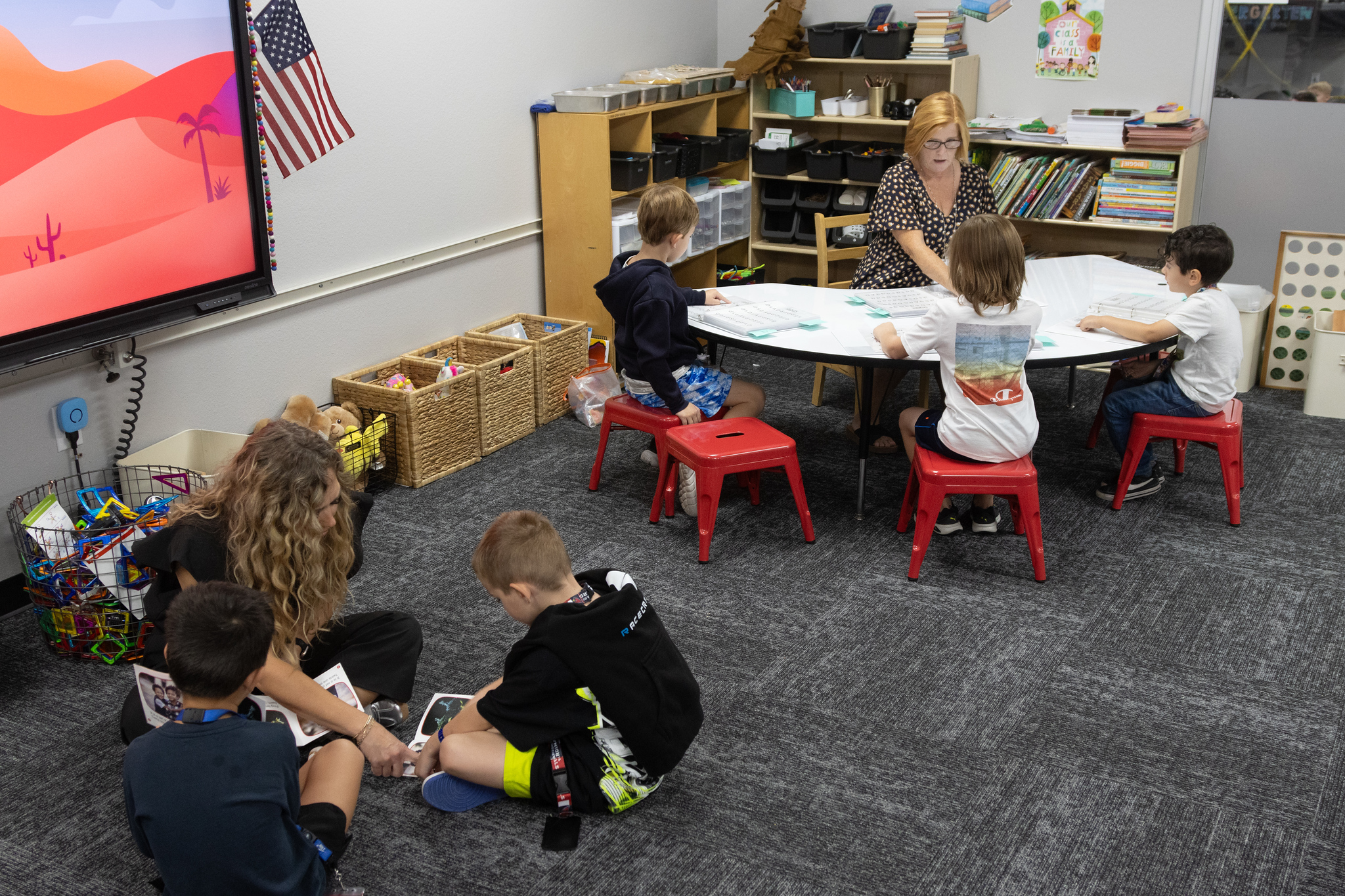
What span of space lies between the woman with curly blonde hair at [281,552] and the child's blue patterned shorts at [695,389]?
137cm

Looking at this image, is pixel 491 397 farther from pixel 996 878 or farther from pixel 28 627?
pixel 996 878

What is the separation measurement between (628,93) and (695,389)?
1.71 meters

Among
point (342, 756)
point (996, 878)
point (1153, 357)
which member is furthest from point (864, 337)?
point (342, 756)

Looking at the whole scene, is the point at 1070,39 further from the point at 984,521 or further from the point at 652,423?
the point at 652,423

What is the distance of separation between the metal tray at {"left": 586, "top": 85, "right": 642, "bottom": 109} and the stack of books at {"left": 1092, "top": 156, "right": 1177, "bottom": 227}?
1.99 metres

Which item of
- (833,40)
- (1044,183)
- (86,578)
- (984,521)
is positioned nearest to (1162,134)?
(1044,183)

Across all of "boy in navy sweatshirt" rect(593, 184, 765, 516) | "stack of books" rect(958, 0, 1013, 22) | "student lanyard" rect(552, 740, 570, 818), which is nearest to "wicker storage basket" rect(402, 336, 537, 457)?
"boy in navy sweatshirt" rect(593, 184, 765, 516)

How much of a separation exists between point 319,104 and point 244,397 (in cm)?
98

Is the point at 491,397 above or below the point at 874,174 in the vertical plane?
below

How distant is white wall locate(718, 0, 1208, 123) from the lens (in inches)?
188

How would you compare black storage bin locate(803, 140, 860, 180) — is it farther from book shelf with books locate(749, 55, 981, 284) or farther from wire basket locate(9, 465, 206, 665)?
wire basket locate(9, 465, 206, 665)

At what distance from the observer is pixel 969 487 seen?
3.04m

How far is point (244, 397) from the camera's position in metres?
3.61

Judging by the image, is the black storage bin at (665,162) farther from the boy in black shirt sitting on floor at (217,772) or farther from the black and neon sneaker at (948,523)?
the boy in black shirt sitting on floor at (217,772)
